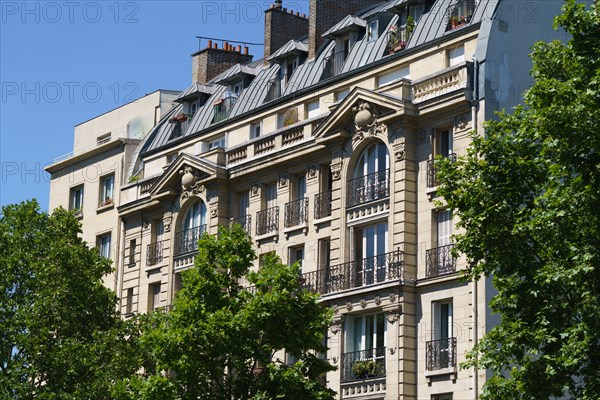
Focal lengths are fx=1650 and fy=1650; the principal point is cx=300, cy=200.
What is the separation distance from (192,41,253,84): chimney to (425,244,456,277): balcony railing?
19.5m

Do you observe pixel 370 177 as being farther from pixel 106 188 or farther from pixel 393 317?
pixel 106 188

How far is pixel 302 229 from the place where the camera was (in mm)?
53375

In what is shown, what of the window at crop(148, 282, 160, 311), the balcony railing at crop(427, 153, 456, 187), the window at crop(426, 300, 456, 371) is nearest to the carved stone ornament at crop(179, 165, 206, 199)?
the window at crop(148, 282, 160, 311)

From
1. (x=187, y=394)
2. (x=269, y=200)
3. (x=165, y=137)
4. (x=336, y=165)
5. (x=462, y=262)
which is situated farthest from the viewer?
(x=165, y=137)

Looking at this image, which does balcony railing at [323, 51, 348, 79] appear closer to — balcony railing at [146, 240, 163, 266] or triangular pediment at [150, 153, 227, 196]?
triangular pediment at [150, 153, 227, 196]

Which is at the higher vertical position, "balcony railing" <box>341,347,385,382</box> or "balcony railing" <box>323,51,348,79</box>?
"balcony railing" <box>323,51,348,79</box>

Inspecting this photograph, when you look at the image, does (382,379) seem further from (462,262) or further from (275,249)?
(275,249)

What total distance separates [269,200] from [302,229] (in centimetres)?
260

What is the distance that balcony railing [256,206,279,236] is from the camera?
54562 mm

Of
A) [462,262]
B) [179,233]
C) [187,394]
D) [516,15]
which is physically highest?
[516,15]

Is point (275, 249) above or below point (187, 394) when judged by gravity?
above

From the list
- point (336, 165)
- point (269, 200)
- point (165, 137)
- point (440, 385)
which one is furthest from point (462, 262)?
point (165, 137)

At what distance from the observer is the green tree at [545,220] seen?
35.4 meters

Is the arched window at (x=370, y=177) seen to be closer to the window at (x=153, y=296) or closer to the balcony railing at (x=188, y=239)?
the balcony railing at (x=188, y=239)
